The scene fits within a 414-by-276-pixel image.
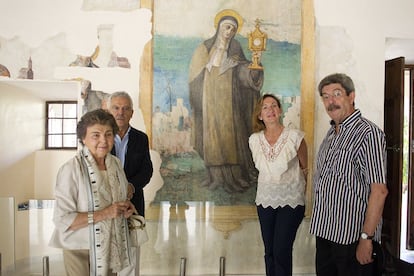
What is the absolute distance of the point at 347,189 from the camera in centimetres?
270

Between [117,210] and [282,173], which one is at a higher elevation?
[282,173]

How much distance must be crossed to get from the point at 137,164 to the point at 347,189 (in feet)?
5.45

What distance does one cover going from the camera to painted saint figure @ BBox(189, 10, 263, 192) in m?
4.11

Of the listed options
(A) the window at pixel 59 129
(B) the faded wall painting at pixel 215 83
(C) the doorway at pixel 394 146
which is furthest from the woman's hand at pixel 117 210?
(C) the doorway at pixel 394 146

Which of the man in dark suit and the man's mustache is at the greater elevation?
the man's mustache

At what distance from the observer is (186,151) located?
4.11 meters

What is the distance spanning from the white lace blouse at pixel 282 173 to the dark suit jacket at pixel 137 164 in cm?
99

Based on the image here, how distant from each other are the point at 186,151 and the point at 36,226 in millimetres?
1617

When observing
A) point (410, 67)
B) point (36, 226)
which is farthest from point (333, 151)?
point (410, 67)

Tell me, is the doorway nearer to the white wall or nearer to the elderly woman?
the white wall

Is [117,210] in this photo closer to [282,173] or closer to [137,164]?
[137,164]

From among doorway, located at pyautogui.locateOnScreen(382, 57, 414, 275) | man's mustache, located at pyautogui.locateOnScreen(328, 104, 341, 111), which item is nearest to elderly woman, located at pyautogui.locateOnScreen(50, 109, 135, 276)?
man's mustache, located at pyautogui.locateOnScreen(328, 104, 341, 111)

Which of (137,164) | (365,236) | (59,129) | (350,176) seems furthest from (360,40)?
(59,129)

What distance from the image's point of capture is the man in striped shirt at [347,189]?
8.52ft
